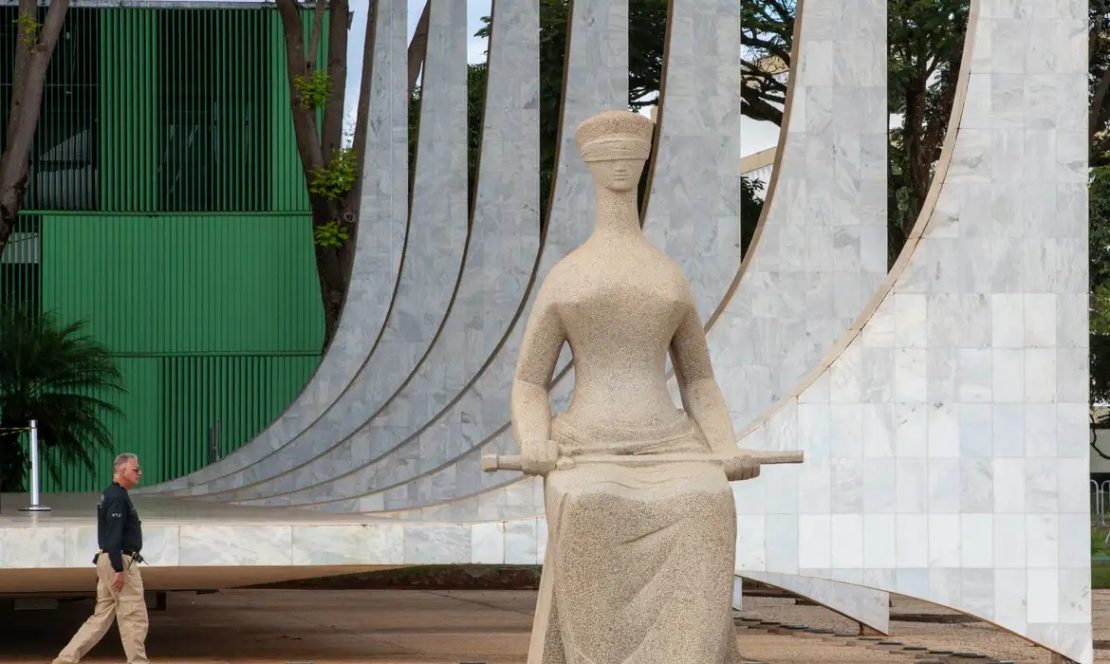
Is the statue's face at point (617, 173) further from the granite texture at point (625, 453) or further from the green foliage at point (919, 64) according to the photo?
the green foliage at point (919, 64)

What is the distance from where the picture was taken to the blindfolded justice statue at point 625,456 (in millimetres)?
7348

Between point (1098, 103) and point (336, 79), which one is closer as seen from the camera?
point (1098, 103)

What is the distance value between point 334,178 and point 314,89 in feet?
3.83

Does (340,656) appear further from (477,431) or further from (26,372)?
(26,372)

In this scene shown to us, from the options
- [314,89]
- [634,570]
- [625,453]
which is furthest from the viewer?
[314,89]

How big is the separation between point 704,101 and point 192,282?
1515 cm

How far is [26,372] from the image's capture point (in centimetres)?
2233

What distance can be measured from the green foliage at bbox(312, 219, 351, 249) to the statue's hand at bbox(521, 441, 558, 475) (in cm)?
1506

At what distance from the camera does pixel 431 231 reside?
66.9ft

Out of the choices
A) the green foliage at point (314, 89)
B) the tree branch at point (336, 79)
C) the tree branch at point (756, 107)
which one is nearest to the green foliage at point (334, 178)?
the tree branch at point (336, 79)

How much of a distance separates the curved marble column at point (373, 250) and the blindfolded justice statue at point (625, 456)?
14.3 meters

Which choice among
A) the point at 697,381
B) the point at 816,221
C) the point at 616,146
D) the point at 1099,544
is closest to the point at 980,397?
the point at 816,221

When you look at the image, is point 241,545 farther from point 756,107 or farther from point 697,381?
point 756,107

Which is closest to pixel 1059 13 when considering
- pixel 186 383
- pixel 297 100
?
pixel 297 100
